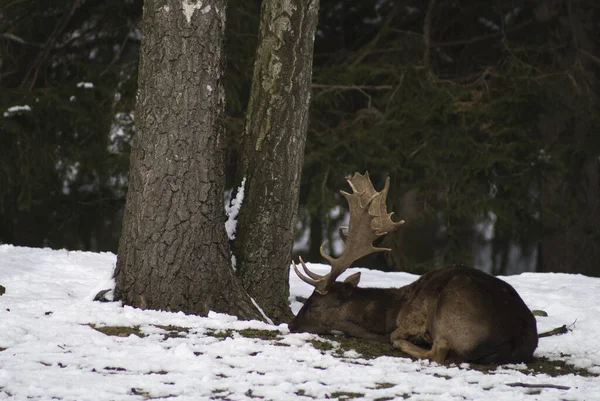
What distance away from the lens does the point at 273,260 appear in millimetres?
6766

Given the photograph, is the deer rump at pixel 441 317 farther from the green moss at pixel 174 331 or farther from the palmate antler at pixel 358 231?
the green moss at pixel 174 331

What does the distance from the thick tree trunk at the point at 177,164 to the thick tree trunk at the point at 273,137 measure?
0.51 metres

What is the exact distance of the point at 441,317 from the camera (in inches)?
219

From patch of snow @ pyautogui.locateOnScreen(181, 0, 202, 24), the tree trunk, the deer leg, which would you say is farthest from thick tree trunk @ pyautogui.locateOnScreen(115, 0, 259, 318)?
the tree trunk

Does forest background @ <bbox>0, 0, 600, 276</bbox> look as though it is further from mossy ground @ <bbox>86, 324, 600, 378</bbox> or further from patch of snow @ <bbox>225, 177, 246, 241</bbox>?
mossy ground @ <bbox>86, 324, 600, 378</bbox>

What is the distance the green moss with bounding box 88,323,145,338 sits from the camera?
5.44 m

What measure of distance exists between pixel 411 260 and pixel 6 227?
6.92 m

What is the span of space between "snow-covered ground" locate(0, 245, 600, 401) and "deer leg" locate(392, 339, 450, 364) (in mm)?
134

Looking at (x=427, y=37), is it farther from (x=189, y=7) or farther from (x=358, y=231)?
(x=189, y=7)

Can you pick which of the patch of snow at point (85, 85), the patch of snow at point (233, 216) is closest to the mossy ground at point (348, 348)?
the patch of snow at point (233, 216)

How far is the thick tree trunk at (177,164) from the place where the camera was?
5.99m

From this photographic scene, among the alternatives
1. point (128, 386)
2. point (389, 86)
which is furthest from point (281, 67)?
point (389, 86)

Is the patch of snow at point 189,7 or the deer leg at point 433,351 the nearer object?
the deer leg at point 433,351

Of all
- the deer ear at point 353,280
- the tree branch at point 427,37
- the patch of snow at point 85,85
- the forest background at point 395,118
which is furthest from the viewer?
the patch of snow at point 85,85
